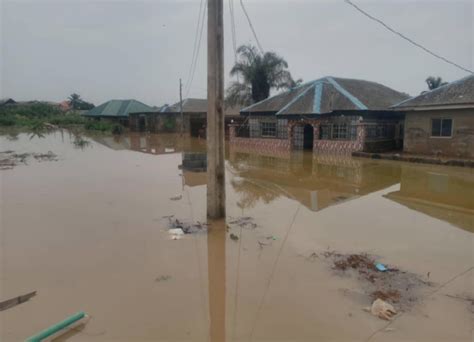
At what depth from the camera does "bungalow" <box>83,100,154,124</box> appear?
46.8 meters

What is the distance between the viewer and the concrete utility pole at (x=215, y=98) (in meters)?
6.50

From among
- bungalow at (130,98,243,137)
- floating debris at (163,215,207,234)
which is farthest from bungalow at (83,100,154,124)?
floating debris at (163,215,207,234)

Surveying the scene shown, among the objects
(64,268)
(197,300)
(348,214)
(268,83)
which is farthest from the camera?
(268,83)

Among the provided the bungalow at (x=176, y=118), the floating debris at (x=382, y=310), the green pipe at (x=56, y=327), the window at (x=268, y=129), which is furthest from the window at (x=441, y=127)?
the bungalow at (x=176, y=118)

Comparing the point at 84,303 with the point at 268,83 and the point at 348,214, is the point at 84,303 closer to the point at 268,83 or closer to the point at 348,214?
the point at 348,214

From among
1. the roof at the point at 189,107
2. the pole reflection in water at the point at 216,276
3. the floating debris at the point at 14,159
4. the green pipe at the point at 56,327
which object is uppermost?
the roof at the point at 189,107

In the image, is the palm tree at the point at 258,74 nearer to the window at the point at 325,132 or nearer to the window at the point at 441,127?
the window at the point at 325,132

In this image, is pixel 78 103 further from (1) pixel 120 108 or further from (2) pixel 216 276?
(2) pixel 216 276

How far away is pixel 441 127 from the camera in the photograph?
17078 millimetres

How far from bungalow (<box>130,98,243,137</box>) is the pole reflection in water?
26.7 meters

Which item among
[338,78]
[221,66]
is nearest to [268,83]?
[338,78]

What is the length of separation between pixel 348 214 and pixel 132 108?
143ft

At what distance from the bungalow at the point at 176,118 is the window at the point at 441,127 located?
752 inches

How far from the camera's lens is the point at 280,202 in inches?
376
